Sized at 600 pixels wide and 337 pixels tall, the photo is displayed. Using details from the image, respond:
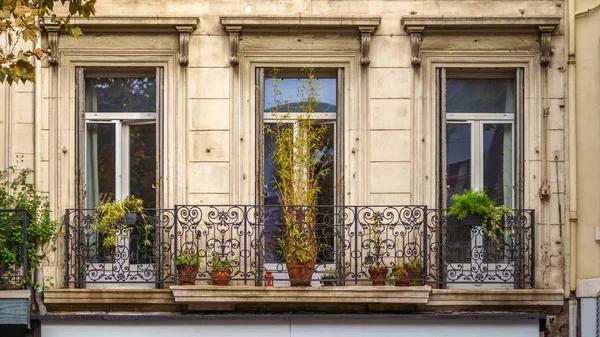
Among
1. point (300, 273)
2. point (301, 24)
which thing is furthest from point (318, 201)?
point (301, 24)

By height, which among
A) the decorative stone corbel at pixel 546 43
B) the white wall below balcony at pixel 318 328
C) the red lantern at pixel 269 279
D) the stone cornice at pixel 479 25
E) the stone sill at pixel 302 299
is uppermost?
the stone cornice at pixel 479 25

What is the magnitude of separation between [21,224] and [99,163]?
1.35 meters

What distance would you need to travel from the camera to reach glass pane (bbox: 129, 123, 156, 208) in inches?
547

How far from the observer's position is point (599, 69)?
13.5 metres

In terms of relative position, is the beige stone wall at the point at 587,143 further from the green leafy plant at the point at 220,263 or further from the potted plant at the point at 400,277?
the green leafy plant at the point at 220,263

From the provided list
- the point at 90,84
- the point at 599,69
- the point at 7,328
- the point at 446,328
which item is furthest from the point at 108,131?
the point at 599,69

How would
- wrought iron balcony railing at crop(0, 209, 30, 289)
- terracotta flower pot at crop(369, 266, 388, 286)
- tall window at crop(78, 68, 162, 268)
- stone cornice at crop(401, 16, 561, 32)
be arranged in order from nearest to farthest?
wrought iron balcony railing at crop(0, 209, 30, 289) → terracotta flower pot at crop(369, 266, 388, 286) → stone cornice at crop(401, 16, 561, 32) → tall window at crop(78, 68, 162, 268)

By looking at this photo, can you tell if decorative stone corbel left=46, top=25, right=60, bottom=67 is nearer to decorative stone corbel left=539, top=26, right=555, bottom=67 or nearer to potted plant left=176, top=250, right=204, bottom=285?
potted plant left=176, top=250, right=204, bottom=285

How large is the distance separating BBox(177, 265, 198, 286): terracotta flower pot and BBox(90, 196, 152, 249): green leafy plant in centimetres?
53

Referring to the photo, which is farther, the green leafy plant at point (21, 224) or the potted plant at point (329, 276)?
the potted plant at point (329, 276)

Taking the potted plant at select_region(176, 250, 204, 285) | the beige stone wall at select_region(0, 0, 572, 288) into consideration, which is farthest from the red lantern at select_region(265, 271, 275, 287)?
the beige stone wall at select_region(0, 0, 572, 288)

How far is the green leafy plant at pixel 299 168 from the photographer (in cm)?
1329

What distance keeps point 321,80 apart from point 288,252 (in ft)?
7.57

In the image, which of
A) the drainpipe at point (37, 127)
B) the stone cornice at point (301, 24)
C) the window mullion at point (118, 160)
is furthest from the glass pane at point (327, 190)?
the drainpipe at point (37, 127)
